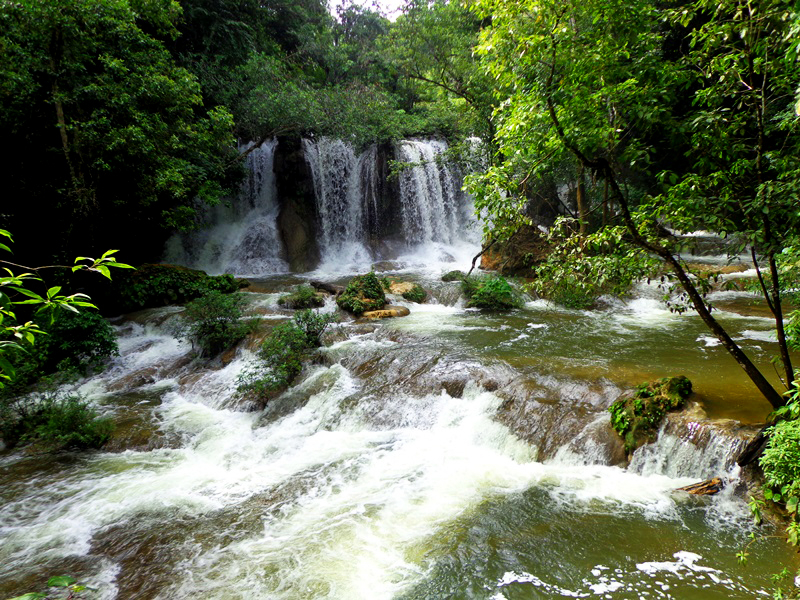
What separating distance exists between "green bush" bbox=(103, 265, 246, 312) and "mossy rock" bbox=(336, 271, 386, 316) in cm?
368

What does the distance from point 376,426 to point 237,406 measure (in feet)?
8.86

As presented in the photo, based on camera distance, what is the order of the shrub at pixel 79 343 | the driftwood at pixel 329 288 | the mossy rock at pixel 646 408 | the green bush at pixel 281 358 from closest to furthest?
the mossy rock at pixel 646 408, the green bush at pixel 281 358, the shrub at pixel 79 343, the driftwood at pixel 329 288

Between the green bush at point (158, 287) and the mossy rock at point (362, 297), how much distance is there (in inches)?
145

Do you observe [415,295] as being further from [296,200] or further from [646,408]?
[296,200]

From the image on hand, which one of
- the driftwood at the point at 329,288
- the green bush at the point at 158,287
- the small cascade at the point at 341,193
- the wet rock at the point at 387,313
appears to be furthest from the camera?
the small cascade at the point at 341,193

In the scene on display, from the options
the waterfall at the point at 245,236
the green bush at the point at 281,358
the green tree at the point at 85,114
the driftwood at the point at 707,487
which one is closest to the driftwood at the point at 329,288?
the green bush at the point at 281,358

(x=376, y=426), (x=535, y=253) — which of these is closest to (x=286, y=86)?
(x=535, y=253)

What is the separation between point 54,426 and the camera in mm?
6520

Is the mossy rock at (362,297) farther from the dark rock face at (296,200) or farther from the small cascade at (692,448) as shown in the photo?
the dark rock face at (296,200)

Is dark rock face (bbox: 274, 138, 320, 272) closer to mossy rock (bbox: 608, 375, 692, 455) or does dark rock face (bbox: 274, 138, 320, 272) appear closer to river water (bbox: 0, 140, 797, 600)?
river water (bbox: 0, 140, 797, 600)

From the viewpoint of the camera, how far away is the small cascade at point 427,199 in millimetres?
19516

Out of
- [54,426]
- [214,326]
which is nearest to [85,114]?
[214,326]

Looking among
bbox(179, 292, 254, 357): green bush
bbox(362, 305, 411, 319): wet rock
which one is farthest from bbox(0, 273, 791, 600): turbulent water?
bbox(362, 305, 411, 319): wet rock

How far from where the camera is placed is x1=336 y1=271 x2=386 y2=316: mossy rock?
1113 centimetres
